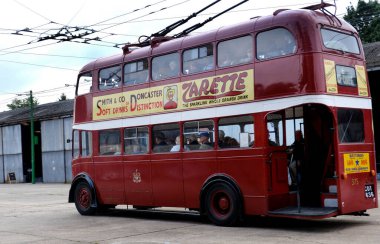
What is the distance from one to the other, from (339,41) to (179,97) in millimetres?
3968

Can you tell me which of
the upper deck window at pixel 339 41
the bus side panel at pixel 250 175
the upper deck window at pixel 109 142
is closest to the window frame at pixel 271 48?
the upper deck window at pixel 339 41

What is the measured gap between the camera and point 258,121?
12102 millimetres

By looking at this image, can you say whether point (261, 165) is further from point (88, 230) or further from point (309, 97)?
point (88, 230)

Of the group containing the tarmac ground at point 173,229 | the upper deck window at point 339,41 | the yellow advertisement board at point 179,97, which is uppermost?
the upper deck window at point 339,41

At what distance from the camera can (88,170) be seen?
651 inches

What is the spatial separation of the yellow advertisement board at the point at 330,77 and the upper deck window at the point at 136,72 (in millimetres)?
5090

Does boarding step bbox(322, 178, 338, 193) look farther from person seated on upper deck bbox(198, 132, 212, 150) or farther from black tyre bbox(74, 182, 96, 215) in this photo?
black tyre bbox(74, 182, 96, 215)

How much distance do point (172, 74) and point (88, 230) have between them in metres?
4.21

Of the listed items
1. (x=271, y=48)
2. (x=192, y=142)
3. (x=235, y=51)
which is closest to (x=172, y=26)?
(x=235, y=51)

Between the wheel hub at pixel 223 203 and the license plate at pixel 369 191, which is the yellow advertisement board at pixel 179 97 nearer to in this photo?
the wheel hub at pixel 223 203

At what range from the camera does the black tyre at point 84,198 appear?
53.7 feet

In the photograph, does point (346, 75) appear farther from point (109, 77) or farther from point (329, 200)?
point (109, 77)

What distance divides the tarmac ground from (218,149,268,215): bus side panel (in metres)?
0.53

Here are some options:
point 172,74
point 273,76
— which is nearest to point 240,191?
point 273,76
